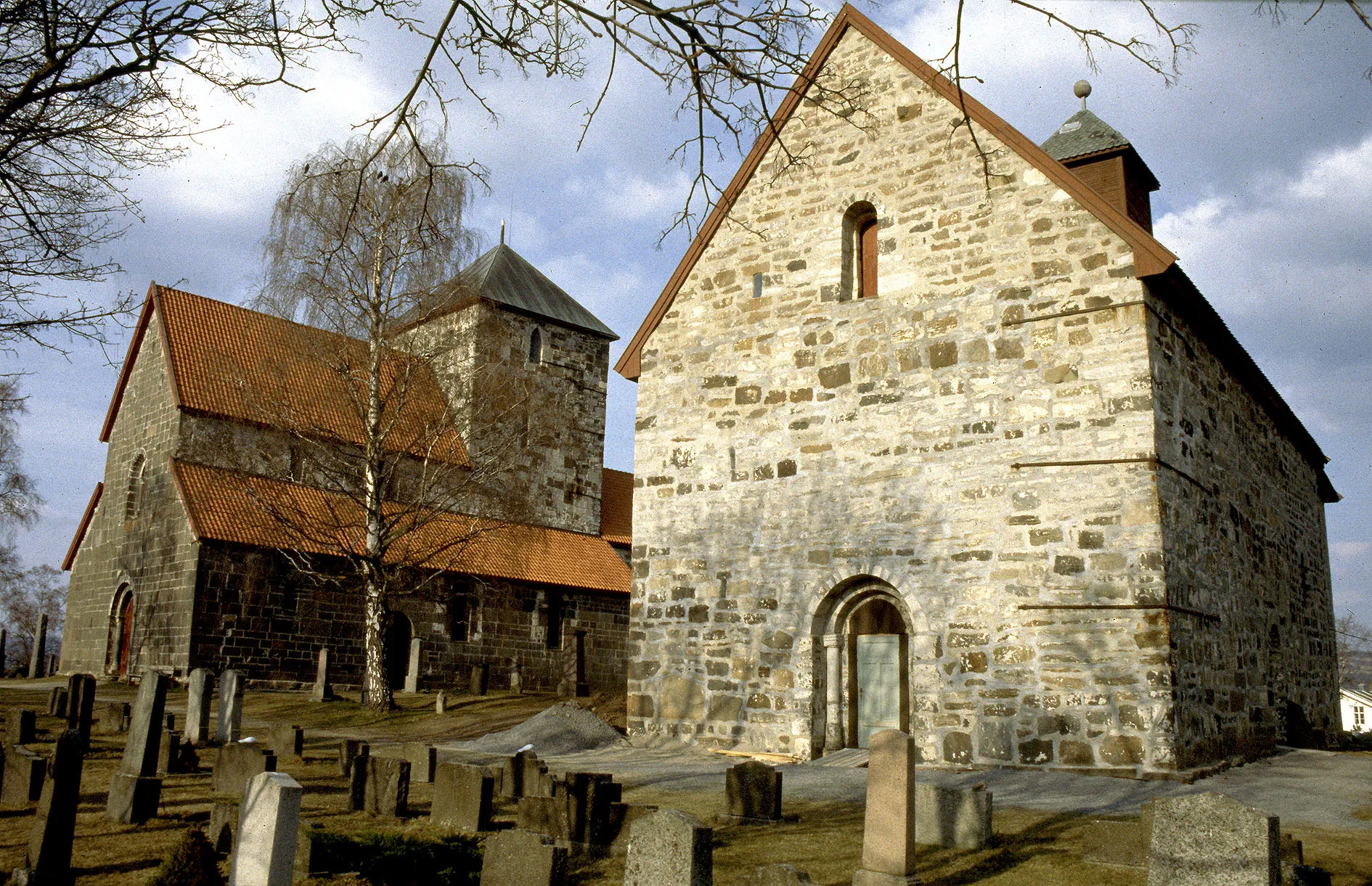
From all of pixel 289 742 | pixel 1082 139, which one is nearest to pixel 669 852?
pixel 289 742

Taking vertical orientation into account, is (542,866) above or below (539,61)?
below

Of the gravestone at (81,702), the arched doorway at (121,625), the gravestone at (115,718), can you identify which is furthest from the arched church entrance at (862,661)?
the arched doorway at (121,625)

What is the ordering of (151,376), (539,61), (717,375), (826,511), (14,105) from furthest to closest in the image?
(151,376) → (717,375) → (826,511) → (14,105) → (539,61)

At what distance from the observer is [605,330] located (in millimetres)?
34281

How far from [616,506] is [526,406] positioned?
1302cm

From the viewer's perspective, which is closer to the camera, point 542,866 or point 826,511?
point 542,866

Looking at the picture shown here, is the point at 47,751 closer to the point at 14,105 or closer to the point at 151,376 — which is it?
the point at 14,105

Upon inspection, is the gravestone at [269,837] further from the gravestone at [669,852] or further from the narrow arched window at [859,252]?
the narrow arched window at [859,252]

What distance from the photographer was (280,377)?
785 inches

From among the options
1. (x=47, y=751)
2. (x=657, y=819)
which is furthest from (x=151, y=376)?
(x=657, y=819)

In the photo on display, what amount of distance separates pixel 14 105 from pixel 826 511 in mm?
9752

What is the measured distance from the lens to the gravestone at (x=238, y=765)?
878cm

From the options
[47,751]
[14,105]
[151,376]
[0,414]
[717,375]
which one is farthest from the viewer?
[0,414]

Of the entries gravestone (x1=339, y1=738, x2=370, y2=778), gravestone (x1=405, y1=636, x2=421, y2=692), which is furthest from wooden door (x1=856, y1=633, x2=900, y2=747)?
gravestone (x1=405, y1=636, x2=421, y2=692)
